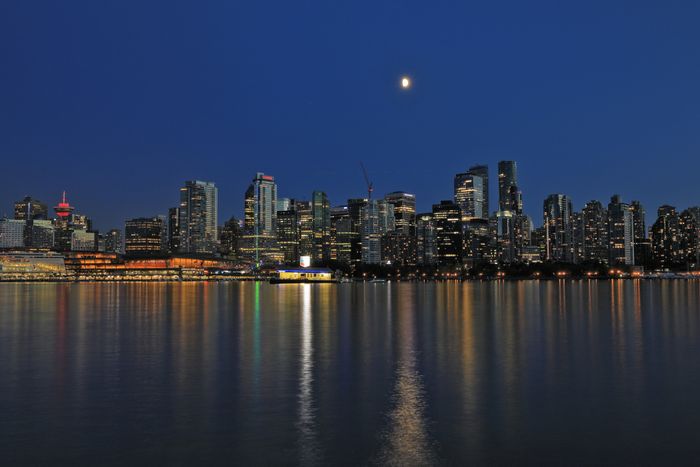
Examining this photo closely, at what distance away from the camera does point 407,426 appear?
1634cm

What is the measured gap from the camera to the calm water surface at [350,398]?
14297 millimetres

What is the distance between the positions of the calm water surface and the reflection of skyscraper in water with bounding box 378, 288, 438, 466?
0.06 metres

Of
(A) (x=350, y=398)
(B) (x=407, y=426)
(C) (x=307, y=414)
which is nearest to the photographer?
(B) (x=407, y=426)

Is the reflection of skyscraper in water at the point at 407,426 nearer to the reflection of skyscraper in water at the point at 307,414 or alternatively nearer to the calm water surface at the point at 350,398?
the calm water surface at the point at 350,398

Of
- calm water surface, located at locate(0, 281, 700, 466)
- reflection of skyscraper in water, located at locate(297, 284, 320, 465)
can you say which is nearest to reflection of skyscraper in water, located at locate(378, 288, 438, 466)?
calm water surface, located at locate(0, 281, 700, 466)

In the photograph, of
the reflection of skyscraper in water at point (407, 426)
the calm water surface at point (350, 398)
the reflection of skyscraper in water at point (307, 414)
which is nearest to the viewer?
the reflection of skyscraper in water at point (407, 426)

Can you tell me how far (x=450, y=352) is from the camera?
30016 mm

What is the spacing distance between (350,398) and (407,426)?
3.86 m

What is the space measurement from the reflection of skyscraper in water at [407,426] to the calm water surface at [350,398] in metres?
0.06

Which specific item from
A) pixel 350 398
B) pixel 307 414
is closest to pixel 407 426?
pixel 307 414

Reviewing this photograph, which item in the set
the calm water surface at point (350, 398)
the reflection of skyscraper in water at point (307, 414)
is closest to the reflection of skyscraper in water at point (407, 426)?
the calm water surface at point (350, 398)

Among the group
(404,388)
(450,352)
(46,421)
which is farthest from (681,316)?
(46,421)

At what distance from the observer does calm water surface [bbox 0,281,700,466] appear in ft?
46.9

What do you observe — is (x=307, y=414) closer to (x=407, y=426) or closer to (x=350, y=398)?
(x=350, y=398)
